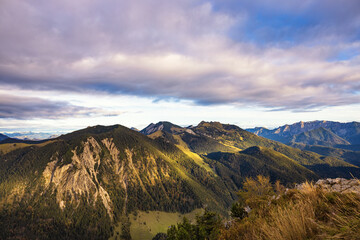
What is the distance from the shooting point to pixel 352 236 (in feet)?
17.1

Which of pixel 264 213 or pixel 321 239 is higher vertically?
pixel 321 239

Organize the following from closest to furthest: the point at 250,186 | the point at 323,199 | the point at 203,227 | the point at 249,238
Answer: the point at 249,238 < the point at 323,199 < the point at 203,227 < the point at 250,186

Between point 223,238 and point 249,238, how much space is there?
3278 mm

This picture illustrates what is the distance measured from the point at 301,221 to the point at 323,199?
16.4ft

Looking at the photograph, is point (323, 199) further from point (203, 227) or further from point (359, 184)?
point (203, 227)

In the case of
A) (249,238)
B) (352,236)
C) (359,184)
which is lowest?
(249,238)

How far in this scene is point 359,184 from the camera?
1284 cm

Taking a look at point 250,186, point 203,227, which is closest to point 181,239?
point 203,227

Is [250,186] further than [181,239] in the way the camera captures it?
Yes

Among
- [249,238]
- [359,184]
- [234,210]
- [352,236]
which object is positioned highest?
[352,236]

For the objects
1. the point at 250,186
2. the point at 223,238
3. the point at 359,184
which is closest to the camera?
the point at 223,238

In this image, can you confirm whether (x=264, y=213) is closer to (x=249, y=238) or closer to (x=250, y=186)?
(x=249, y=238)

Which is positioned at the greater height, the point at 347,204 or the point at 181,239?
the point at 347,204

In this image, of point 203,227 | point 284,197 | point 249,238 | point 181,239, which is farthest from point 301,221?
point 181,239
